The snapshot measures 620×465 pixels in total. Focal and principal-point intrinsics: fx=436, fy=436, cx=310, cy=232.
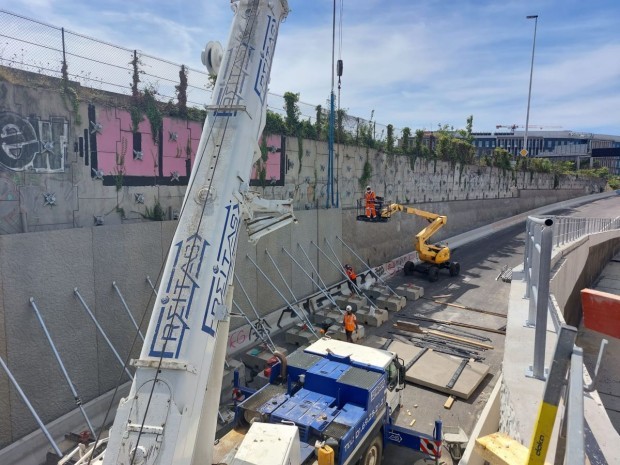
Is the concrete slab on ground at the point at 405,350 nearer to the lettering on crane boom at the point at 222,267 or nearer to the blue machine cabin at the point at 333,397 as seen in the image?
the blue machine cabin at the point at 333,397

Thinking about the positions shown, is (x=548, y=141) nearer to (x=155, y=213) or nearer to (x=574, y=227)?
(x=574, y=227)

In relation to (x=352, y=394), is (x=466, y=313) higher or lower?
lower

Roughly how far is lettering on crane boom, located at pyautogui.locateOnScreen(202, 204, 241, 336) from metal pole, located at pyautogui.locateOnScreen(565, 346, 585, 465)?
3779 mm

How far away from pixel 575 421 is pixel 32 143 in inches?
445

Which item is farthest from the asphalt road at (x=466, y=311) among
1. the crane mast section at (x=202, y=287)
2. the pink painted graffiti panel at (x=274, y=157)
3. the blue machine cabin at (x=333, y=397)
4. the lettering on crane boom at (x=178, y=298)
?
the pink painted graffiti panel at (x=274, y=157)

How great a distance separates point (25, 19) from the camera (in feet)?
33.3

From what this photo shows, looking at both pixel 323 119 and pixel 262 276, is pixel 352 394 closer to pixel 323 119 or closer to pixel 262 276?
pixel 262 276

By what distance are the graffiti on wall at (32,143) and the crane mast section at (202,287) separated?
5.75 m

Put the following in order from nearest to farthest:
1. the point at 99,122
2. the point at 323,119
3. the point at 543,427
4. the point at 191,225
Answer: the point at 543,427 < the point at 191,225 < the point at 99,122 < the point at 323,119

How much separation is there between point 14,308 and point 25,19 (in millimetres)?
6649

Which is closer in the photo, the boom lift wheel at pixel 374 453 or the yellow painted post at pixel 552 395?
the yellow painted post at pixel 552 395

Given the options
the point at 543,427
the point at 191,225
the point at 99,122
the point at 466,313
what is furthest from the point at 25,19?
the point at 466,313

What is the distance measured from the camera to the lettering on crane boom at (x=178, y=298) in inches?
193

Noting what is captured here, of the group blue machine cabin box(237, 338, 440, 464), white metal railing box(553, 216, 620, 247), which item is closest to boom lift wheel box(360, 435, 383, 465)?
blue machine cabin box(237, 338, 440, 464)
